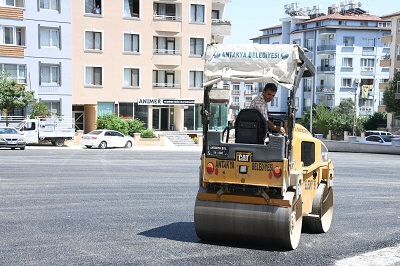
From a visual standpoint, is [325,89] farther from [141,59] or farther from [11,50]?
[11,50]

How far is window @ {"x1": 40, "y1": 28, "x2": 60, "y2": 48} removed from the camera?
53.2m

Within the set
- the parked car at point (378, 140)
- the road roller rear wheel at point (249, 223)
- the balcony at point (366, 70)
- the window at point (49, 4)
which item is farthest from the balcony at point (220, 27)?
the road roller rear wheel at point (249, 223)

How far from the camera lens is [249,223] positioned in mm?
9531

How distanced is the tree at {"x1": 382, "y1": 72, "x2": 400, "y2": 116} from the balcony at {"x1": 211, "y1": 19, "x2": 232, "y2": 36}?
19.9 m

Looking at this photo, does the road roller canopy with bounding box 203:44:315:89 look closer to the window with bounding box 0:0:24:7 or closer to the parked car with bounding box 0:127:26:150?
the parked car with bounding box 0:127:26:150

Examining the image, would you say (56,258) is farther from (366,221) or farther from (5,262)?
(366,221)

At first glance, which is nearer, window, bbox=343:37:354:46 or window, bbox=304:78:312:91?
window, bbox=343:37:354:46

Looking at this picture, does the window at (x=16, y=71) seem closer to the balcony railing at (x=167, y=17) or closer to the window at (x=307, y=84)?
the balcony railing at (x=167, y=17)

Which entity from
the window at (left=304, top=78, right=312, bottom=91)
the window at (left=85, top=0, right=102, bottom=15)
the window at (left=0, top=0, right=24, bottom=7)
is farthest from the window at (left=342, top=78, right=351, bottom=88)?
the window at (left=0, top=0, right=24, bottom=7)

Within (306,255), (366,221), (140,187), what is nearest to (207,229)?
(306,255)

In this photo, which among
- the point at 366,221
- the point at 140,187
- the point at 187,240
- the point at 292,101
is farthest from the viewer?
the point at 140,187

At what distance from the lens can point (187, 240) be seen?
10.5 m

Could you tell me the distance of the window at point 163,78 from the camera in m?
60.1

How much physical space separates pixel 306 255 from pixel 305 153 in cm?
206
